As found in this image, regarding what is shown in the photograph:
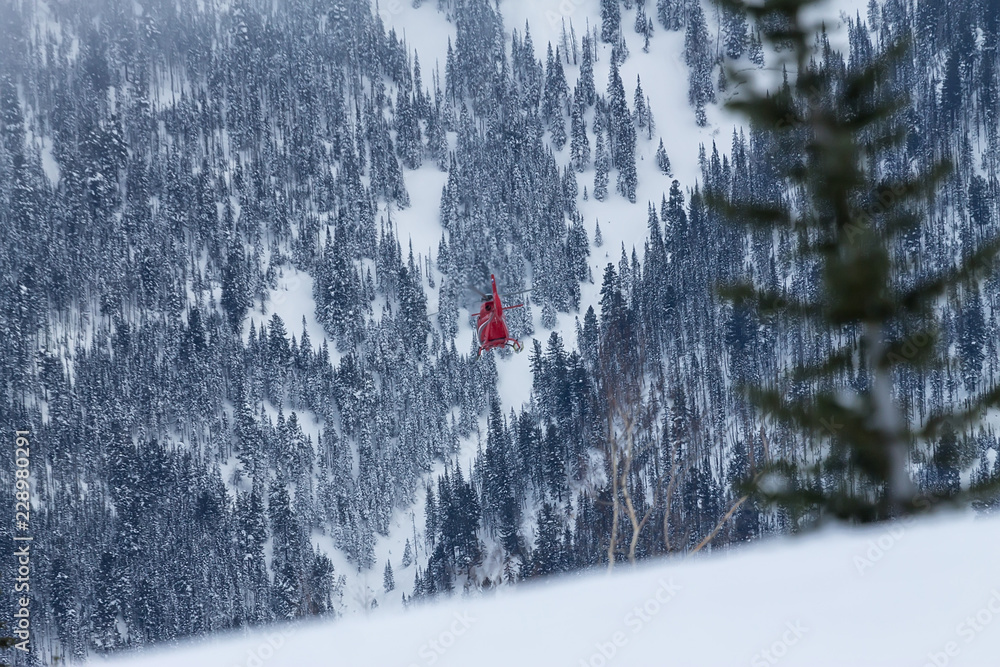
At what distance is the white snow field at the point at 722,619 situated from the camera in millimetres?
5645

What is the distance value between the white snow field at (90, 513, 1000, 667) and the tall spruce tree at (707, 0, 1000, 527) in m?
2.87

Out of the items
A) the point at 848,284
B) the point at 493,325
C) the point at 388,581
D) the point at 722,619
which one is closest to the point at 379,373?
the point at 388,581

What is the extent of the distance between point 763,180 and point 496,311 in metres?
157

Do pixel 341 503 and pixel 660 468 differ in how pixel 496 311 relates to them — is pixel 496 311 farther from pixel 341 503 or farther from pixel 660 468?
pixel 341 503

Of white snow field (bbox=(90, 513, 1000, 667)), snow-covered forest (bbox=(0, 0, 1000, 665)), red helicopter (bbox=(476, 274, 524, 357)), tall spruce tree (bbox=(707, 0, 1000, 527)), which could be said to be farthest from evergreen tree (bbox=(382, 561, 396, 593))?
white snow field (bbox=(90, 513, 1000, 667))

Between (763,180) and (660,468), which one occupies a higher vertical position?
(763,180)

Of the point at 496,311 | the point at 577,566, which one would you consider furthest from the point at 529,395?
the point at 496,311

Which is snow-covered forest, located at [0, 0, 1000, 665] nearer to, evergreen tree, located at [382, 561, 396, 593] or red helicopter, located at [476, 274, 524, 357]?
evergreen tree, located at [382, 561, 396, 593]

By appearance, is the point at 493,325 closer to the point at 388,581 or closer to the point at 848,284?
the point at 848,284

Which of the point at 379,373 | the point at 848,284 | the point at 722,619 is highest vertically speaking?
the point at 848,284

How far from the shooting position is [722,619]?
238 inches

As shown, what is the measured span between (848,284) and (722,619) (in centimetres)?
527

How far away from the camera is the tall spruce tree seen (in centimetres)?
1001

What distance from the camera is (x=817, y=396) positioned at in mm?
10352
